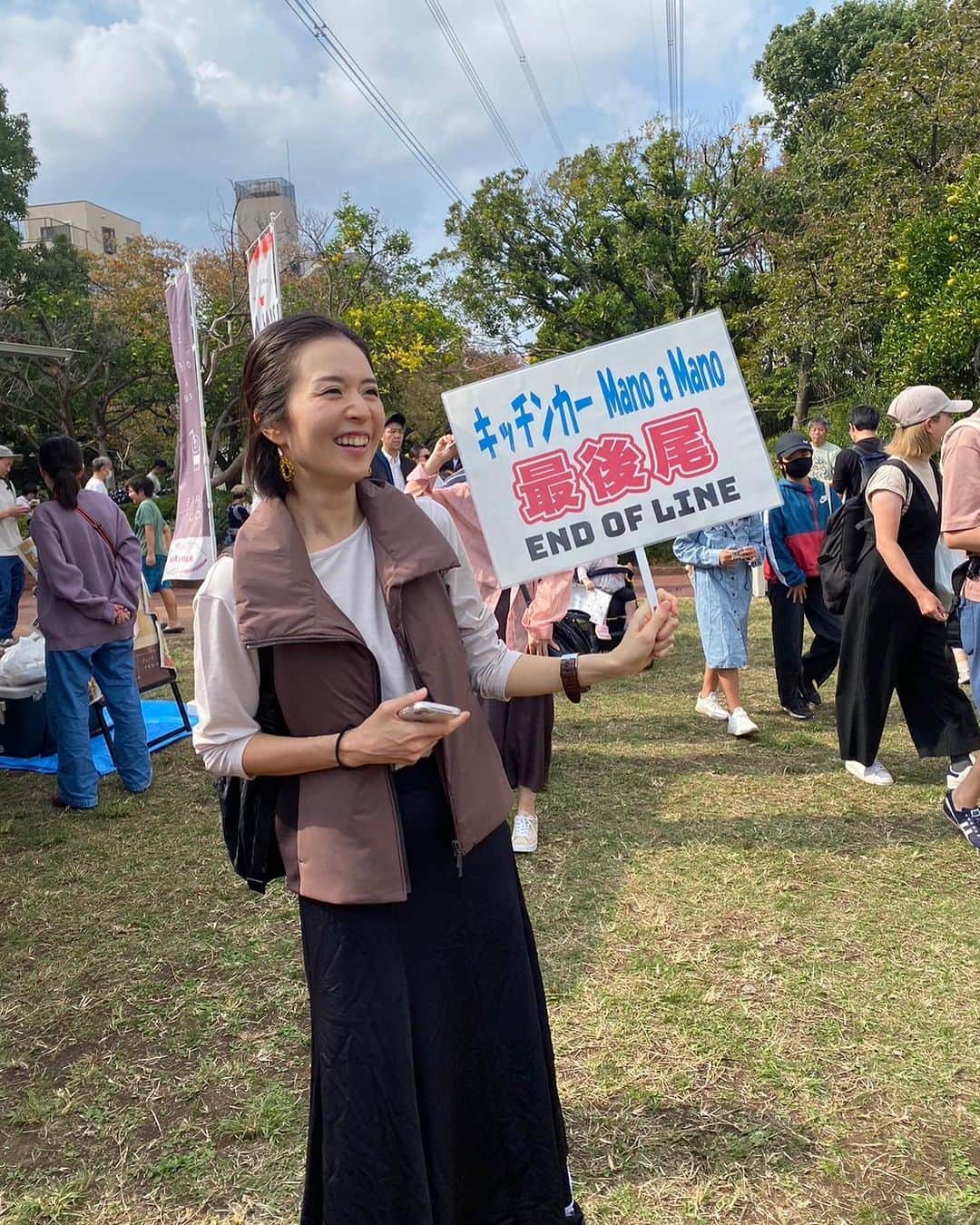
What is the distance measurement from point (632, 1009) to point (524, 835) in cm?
131

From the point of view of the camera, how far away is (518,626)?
395 centimetres

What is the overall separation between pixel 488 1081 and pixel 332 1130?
0.28 meters

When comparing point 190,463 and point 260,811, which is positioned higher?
point 190,463

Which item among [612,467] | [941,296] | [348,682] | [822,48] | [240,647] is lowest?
[348,682]

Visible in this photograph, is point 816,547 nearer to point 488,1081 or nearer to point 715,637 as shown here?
point 715,637

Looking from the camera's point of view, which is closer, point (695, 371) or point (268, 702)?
point (268, 702)

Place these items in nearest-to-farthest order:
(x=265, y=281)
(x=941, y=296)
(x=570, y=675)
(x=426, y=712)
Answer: (x=426, y=712), (x=570, y=675), (x=265, y=281), (x=941, y=296)

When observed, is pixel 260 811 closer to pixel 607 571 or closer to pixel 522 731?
pixel 522 731

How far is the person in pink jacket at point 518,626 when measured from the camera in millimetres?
3828

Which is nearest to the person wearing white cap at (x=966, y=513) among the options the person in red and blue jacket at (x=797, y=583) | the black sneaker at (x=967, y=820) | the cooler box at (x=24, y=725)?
the black sneaker at (x=967, y=820)

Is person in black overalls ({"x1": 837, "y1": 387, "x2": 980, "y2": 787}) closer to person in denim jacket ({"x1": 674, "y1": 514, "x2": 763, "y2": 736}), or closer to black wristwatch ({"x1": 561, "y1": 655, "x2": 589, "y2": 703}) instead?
person in denim jacket ({"x1": 674, "y1": 514, "x2": 763, "y2": 736})

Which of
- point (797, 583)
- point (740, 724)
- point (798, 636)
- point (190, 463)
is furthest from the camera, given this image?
point (798, 636)

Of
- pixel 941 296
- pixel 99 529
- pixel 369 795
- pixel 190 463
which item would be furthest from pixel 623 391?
pixel 941 296

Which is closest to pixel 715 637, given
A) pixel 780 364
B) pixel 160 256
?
pixel 780 364
